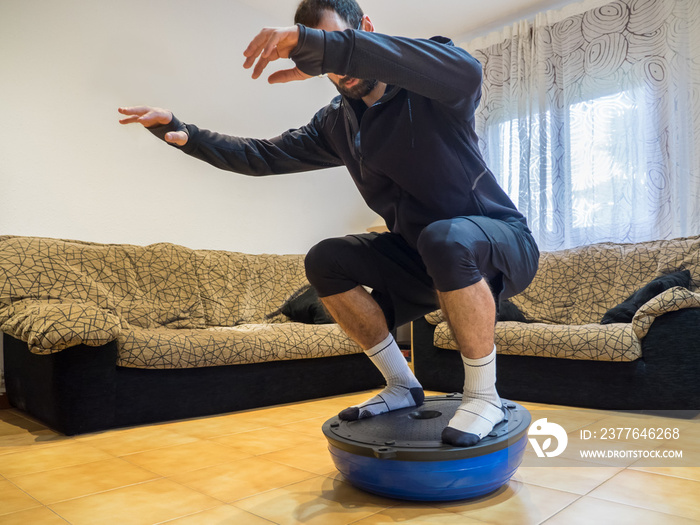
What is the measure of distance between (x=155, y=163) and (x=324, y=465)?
8.37 feet

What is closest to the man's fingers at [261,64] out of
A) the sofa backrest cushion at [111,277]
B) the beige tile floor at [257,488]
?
the beige tile floor at [257,488]

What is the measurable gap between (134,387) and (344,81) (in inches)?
62.9

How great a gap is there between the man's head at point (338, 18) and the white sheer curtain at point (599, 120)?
283 centimetres

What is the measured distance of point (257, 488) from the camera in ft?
4.77

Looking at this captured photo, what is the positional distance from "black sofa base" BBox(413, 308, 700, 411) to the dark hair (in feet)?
6.07

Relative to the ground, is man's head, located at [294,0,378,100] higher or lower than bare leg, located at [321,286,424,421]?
higher

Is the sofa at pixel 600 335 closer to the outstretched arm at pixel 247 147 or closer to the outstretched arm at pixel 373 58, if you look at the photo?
the outstretched arm at pixel 247 147

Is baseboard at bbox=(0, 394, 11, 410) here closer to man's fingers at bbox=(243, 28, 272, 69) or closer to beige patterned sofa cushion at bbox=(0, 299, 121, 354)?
beige patterned sofa cushion at bbox=(0, 299, 121, 354)

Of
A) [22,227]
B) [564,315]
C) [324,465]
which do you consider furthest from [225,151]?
[564,315]

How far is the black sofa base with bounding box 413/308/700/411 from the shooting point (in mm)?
2246

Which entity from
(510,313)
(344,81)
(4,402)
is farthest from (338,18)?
(4,402)

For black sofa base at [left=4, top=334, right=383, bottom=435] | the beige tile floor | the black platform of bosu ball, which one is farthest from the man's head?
black sofa base at [left=4, top=334, right=383, bottom=435]

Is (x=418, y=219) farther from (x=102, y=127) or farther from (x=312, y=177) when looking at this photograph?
(x=312, y=177)

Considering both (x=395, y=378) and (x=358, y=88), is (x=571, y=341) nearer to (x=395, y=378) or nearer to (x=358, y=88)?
(x=395, y=378)
